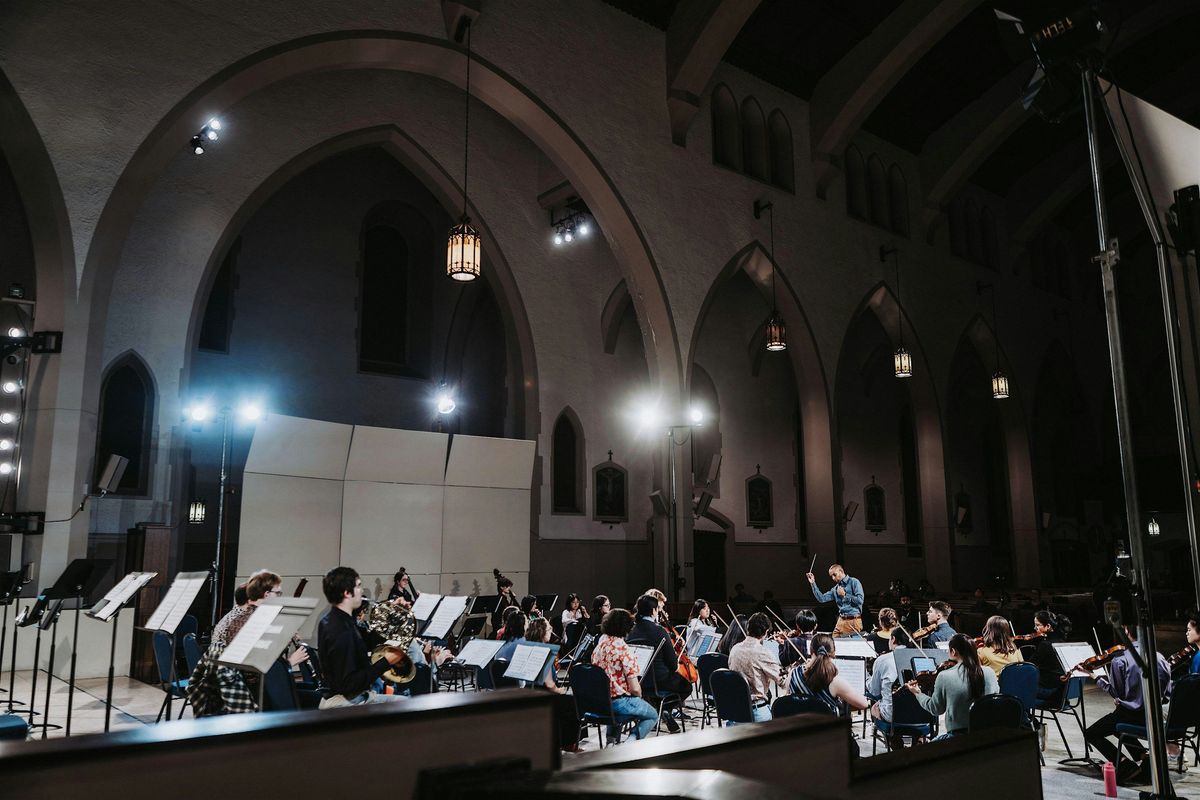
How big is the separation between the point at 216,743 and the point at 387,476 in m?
12.1

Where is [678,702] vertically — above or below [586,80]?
below

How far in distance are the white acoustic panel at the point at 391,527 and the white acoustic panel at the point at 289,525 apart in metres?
0.24

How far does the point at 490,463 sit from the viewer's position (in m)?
14.6

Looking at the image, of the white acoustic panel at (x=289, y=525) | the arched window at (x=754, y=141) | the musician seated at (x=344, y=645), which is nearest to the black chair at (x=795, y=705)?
the musician seated at (x=344, y=645)

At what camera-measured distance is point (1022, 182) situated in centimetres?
2177

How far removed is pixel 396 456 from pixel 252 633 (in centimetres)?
1005

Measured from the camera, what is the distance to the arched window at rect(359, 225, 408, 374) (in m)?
18.0

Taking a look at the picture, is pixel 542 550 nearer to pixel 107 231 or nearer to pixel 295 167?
pixel 295 167

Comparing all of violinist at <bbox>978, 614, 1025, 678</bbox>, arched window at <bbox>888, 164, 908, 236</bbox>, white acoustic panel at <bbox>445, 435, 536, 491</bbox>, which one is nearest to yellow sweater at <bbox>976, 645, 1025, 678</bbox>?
violinist at <bbox>978, 614, 1025, 678</bbox>

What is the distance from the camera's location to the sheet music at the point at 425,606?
883cm

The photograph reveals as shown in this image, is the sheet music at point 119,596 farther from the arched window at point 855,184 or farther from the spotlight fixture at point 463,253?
the arched window at point 855,184

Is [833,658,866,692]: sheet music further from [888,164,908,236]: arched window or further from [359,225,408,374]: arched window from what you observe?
[888,164,908,236]: arched window

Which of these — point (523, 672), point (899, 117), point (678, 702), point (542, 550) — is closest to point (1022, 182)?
point (899, 117)

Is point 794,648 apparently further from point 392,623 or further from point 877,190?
point 877,190
